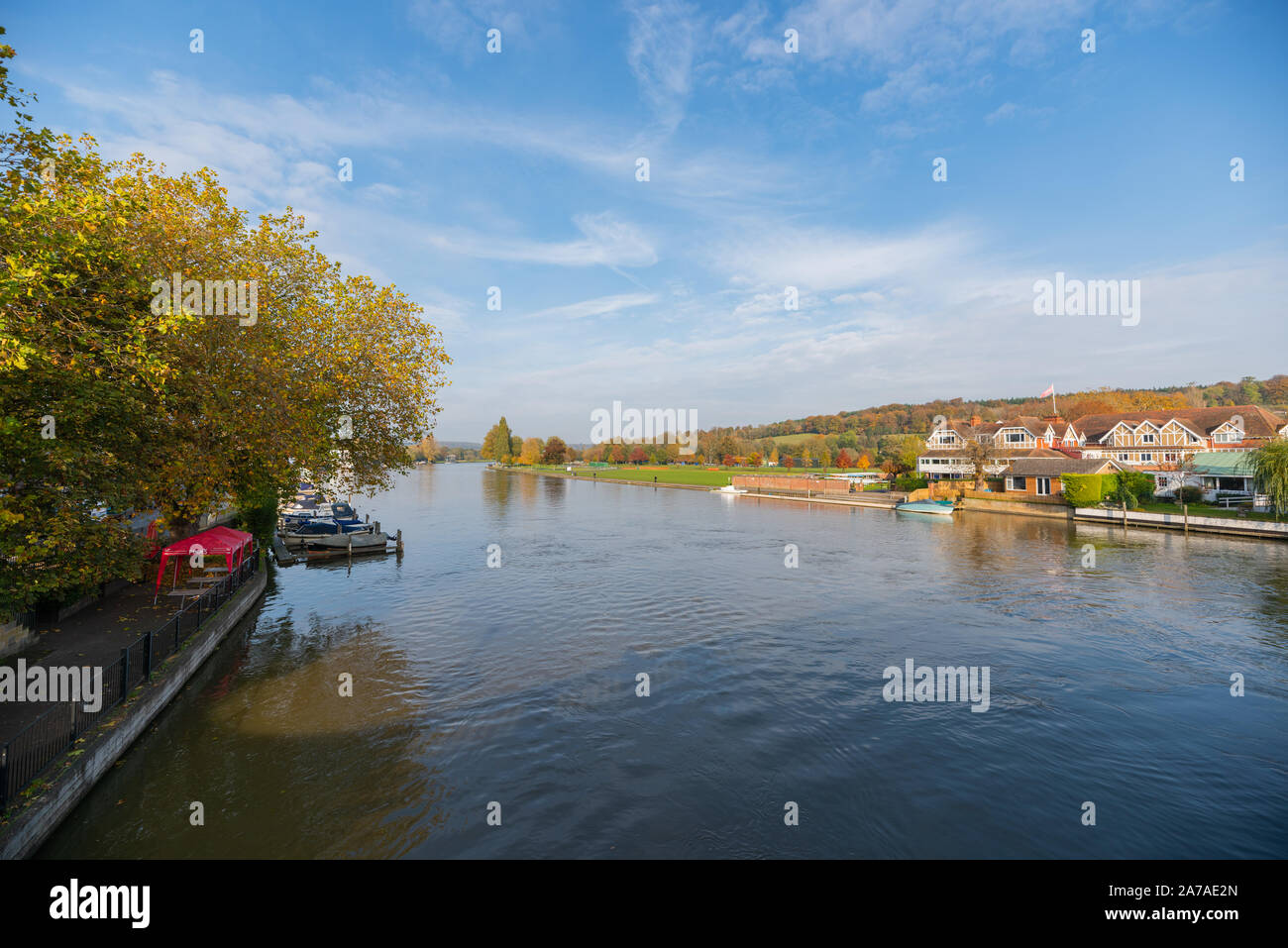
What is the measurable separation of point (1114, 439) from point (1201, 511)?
34075mm

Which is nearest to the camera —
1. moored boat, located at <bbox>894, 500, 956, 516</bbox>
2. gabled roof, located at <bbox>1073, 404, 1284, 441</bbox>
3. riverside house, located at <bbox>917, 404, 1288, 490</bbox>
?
moored boat, located at <bbox>894, 500, 956, 516</bbox>

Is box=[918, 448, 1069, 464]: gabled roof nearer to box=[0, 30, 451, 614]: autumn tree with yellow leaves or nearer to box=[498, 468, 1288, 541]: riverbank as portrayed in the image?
box=[498, 468, 1288, 541]: riverbank

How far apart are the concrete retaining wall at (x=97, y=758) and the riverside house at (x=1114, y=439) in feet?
233

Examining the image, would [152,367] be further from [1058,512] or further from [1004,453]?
[1004,453]

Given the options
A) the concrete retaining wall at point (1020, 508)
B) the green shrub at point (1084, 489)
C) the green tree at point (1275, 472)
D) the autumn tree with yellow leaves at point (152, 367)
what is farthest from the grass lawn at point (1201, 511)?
the autumn tree with yellow leaves at point (152, 367)

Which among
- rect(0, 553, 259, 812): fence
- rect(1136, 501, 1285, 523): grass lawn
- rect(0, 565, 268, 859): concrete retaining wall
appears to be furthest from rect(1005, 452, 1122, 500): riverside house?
rect(0, 553, 259, 812): fence

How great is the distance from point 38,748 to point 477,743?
7.40 meters

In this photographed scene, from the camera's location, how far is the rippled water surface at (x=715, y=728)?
32.3 feet

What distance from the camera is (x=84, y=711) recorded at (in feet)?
37.0

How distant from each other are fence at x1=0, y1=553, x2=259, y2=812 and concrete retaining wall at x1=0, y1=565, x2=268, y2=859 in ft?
0.92

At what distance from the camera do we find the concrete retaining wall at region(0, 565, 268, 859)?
27.4 feet

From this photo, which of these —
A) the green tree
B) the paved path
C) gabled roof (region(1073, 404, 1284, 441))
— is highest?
gabled roof (region(1073, 404, 1284, 441))

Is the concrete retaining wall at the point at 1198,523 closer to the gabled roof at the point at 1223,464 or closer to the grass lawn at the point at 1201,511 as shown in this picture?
the grass lawn at the point at 1201,511
